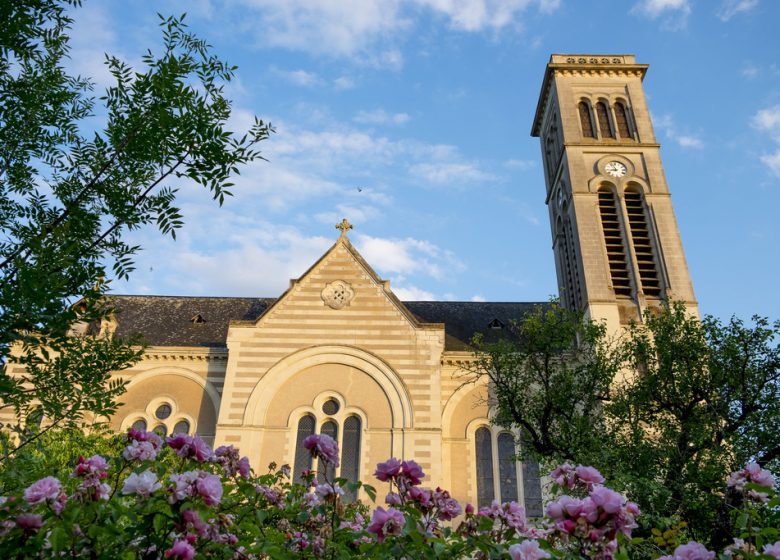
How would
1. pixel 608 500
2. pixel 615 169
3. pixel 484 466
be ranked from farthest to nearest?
pixel 615 169, pixel 484 466, pixel 608 500

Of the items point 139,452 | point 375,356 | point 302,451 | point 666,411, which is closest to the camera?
point 139,452

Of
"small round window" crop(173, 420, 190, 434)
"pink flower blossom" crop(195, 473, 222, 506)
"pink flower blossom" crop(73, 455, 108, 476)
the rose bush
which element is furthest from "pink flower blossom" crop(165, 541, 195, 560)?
"small round window" crop(173, 420, 190, 434)

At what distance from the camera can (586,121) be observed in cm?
3158

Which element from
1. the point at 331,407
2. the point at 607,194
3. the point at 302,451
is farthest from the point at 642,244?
the point at 302,451

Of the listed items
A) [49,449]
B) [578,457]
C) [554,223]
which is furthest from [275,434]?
[554,223]

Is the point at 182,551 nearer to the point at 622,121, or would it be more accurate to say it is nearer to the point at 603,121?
the point at 603,121

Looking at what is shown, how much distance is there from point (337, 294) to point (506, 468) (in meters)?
9.21

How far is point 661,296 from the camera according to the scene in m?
24.5

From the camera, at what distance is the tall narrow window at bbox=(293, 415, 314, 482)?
783 inches

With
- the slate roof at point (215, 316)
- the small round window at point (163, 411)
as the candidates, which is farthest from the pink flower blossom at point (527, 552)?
the small round window at point (163, 411)

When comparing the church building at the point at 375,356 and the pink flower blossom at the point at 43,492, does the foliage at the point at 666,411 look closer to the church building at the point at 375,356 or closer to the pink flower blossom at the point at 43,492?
the church building at the point at 375,356

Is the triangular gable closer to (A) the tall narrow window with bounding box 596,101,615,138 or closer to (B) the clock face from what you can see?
(B) the clock face

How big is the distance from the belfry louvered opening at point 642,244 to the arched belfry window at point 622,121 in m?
4.25

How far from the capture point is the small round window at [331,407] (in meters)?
21.2
